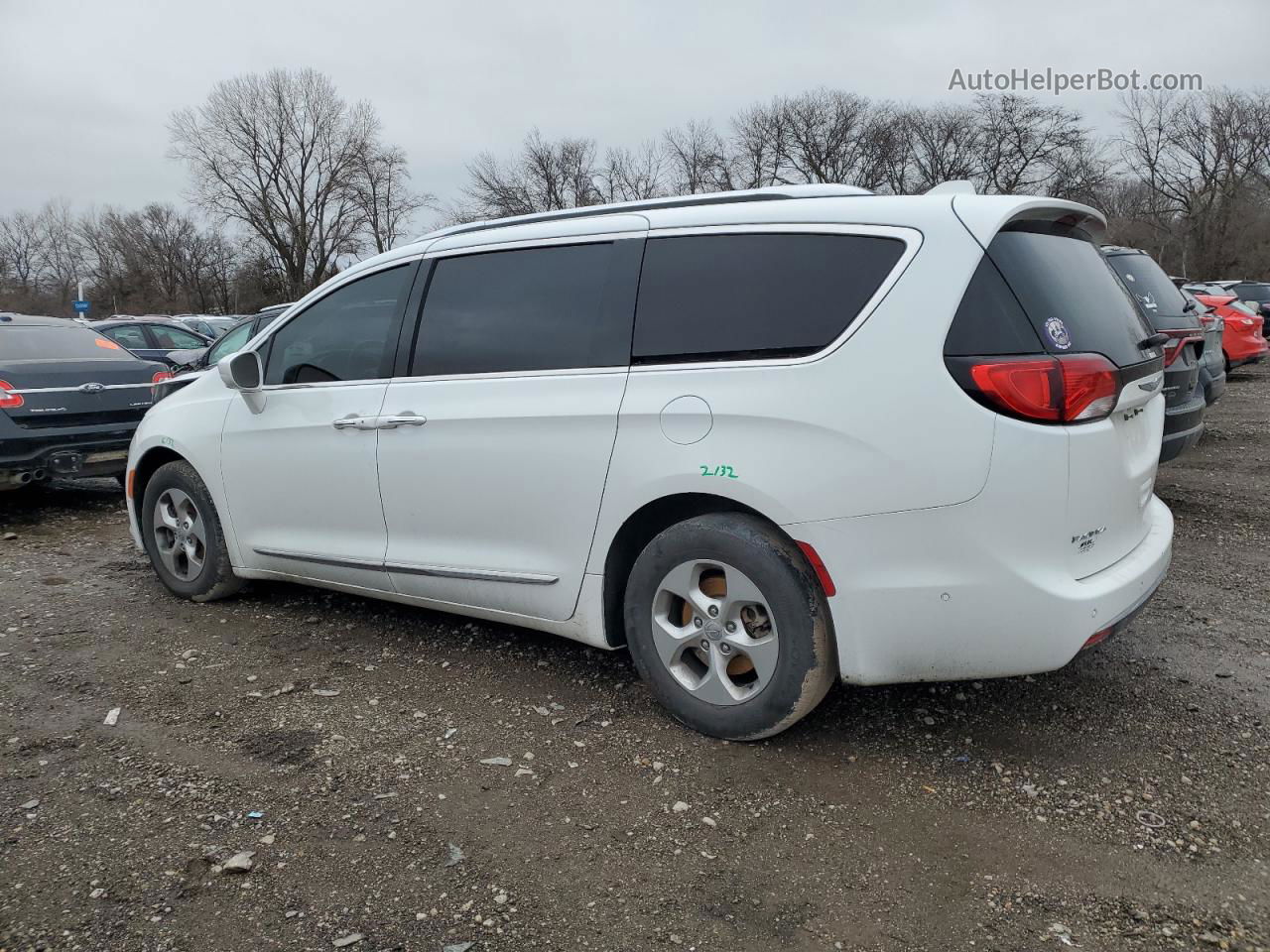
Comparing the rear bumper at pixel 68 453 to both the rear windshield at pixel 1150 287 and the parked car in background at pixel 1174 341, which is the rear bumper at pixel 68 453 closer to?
the parked car in background at pixel 1174 341

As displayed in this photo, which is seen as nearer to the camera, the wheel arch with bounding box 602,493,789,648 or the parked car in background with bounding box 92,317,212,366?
the wheel arch with bounding box 602,493,789,648

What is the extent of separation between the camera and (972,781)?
2992mm

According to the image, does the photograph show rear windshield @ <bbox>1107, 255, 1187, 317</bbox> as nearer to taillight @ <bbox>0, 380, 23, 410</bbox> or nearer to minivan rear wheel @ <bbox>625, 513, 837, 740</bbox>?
minivan rear wheel @ <bbox>625, 513, 837, 740</bbox>

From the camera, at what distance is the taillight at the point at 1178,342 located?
218 inches

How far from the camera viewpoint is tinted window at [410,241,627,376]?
3.45m

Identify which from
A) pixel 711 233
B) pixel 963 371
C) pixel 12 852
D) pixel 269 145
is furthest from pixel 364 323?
pixel 269 145

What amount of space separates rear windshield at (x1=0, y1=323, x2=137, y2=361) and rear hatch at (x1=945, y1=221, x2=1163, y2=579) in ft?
24.3

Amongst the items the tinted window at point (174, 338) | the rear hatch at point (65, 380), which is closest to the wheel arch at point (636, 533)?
the rear hatch at point (65, 380)

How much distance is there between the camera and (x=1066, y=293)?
9.62ft

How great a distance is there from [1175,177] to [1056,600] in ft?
195

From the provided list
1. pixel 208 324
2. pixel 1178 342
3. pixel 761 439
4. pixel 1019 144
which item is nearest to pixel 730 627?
pixel 761 439

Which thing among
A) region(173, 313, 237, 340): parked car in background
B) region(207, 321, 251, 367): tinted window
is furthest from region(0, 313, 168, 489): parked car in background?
region(173, 313, 237, 340): parked car in background

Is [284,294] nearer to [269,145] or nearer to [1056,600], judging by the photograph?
[269,145]

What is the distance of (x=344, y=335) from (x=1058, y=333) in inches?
116
